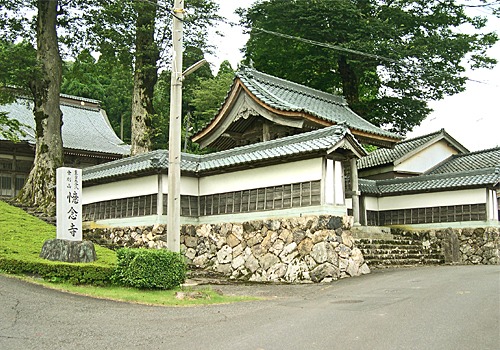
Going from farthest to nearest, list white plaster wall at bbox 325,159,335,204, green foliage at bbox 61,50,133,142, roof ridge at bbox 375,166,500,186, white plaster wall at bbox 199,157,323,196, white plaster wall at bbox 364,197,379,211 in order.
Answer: green foliage at bbox 61,50,133,142
white plaster wall at bbox 364,197,379,211
roof ridge at bbox 375,166,500,186
white plaster wall at bbox 199,157,323,196
white plaster wall at bbox 325,159,335,204

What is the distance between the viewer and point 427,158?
28.2 metres

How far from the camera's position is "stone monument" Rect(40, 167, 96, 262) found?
12.9 metres

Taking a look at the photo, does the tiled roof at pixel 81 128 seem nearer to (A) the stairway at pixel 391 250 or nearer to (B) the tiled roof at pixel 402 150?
(B) the tiled roof at pixel 402 150

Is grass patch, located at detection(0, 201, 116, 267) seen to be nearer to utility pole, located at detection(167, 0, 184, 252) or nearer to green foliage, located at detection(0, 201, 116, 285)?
green foliage, located at detection(0, 201, 116, 285)

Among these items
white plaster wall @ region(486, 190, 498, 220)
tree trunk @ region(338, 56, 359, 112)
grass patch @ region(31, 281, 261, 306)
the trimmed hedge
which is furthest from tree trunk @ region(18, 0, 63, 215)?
white plaster wall @ region(486, 190, 498, 220)

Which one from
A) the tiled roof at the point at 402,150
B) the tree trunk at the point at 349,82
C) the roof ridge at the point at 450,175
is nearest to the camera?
the roof ridge at the point at 450,175

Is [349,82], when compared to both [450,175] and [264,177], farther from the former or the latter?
[264,177]

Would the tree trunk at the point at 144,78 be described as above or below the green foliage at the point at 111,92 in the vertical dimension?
below

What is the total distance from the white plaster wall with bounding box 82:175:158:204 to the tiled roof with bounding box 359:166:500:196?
9558mm

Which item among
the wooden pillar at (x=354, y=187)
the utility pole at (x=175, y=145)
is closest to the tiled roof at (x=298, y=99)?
the wooden pillar at (x=354, y=187)

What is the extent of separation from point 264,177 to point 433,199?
9289mm

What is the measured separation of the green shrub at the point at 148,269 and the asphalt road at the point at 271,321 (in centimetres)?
147

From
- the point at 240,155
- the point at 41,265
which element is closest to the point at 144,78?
the point at 240,155

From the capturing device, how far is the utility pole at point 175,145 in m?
12.8
